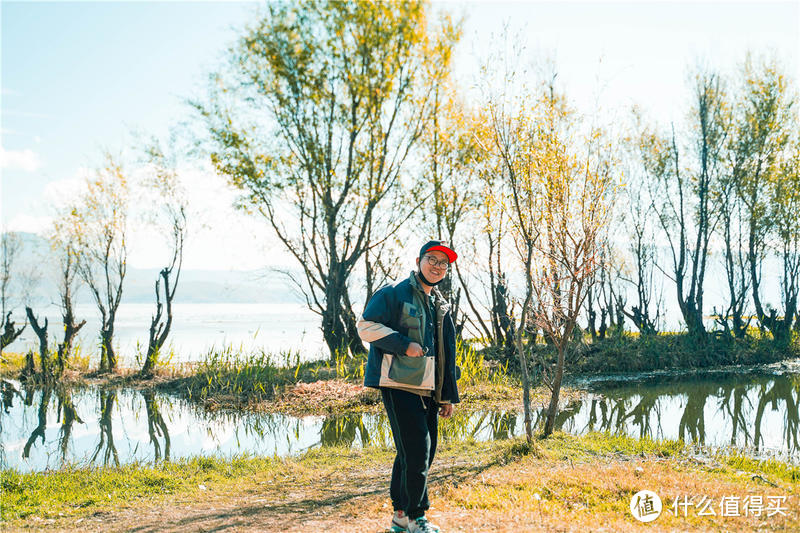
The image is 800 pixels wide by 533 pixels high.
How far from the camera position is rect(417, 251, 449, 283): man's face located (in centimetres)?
435

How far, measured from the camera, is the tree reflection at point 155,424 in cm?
879

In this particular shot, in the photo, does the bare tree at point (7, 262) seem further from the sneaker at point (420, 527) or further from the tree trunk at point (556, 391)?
the sneaker at point (420, 527)

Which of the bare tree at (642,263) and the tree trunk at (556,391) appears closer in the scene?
the tree trunk at (556,391)

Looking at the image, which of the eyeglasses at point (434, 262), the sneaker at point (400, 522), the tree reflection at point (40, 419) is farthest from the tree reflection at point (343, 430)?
the eyeglasses at point (434, 262)

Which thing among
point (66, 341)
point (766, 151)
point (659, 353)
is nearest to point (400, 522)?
point (66, 341)

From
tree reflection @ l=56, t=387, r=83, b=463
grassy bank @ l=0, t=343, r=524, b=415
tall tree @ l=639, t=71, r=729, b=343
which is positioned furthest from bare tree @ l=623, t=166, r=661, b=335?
tree reflection @ l=56, t=387, r=83, b=463

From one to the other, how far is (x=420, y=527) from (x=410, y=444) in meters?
0.59

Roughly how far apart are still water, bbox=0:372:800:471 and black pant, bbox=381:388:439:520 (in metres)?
4.47

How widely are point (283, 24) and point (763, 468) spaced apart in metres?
13.6

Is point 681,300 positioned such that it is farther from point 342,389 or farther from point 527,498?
point 527,498

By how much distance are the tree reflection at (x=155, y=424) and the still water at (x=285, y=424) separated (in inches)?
0.7

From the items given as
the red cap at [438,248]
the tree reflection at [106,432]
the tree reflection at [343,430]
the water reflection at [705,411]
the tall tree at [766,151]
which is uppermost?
the tall tree at [766,151]

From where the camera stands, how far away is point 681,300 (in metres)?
21.2

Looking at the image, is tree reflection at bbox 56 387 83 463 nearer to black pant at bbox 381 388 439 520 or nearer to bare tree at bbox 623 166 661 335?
black pant at bbox 381 388 439 520
